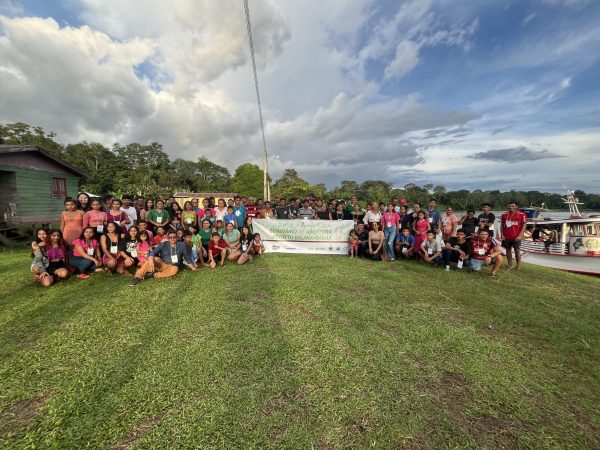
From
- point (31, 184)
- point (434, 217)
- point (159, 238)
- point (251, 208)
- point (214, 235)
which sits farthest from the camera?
point (31, 184)

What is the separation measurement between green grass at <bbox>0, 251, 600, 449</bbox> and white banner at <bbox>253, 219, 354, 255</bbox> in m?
4.06

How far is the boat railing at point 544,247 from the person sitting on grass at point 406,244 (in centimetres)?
847

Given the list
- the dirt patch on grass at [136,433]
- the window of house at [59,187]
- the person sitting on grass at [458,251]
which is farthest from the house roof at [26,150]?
the person sitting on grass at [458,251]

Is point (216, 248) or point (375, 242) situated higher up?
point (216, 248)

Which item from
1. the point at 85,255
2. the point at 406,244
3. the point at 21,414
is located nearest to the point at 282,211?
the point at 406,244

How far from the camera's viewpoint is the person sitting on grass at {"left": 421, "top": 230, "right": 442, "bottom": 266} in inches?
295

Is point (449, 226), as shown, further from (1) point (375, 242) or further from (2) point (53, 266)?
(2) point (53, 266)

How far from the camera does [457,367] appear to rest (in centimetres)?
287

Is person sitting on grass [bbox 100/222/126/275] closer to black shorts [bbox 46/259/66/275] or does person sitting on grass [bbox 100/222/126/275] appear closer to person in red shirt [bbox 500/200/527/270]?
black shorts [bbox 46/259/66/275]

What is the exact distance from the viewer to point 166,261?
20.0 ft

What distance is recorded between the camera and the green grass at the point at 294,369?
2.08m

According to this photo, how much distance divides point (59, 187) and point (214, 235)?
13.2 meters

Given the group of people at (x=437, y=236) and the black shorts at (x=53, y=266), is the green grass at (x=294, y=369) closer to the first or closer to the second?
the black shorts at (x=53, y=266)

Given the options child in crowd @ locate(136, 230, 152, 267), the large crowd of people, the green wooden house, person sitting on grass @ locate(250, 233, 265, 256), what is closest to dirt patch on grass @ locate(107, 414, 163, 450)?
the large crowd of people
